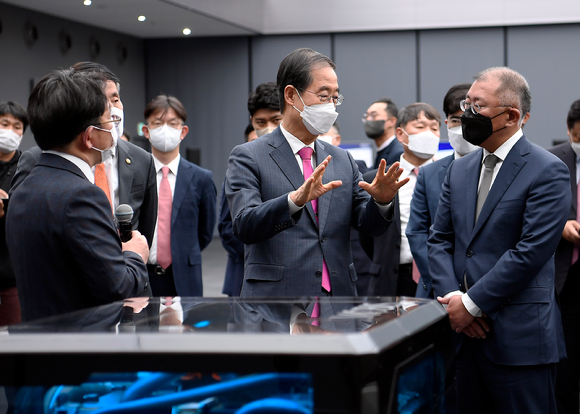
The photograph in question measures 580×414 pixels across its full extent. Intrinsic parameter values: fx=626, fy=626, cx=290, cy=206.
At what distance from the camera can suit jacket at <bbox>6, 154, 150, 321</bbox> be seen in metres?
1.66

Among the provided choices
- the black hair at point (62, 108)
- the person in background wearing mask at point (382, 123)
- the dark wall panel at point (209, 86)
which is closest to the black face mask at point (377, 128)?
the person in background wearing mask at point (382, 123)

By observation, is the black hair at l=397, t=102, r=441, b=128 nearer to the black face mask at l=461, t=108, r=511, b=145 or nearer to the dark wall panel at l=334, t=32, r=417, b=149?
the black face mask at l=461, t=108, r=511, b=145

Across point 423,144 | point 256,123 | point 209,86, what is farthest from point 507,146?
point 209,86

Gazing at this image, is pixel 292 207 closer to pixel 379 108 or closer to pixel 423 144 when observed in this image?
pixel 423 144

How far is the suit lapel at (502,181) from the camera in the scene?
7.74ft

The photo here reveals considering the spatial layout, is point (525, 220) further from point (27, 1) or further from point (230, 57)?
point (230, 57)

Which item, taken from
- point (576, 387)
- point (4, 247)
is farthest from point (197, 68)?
point (576, 387)

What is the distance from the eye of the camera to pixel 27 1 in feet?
29.0

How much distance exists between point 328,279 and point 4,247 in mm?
2397

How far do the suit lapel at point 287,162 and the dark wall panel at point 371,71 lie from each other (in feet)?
30.4

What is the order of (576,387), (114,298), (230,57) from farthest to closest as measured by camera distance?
(230,57), (576,387), (114,298)

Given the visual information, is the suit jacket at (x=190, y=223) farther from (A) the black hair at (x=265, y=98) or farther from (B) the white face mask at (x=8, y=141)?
(B) the white face mask at (x=8, y=141)

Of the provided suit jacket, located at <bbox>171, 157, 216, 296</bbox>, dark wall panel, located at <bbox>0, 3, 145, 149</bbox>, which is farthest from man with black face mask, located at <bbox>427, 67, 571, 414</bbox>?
dark wall panel, located at <bbox>0, 3, 145, 149</bbox>

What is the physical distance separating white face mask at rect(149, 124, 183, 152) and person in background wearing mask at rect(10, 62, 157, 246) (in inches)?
42.3
